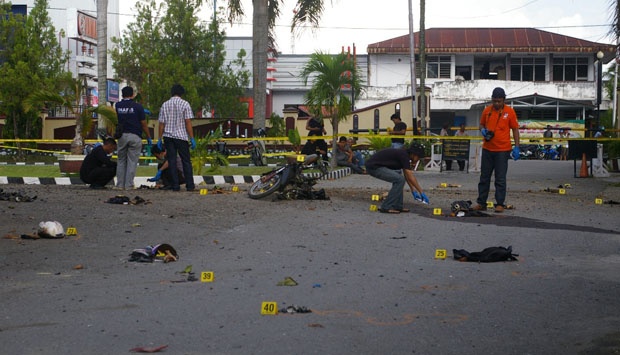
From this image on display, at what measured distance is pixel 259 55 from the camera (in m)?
29.1

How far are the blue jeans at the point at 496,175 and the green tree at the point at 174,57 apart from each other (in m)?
33.3

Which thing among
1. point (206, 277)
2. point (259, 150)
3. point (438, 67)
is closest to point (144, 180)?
point (259, 150)

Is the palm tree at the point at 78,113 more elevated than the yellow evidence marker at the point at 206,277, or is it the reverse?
the palm tree at the point at 78,113

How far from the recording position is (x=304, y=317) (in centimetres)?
662

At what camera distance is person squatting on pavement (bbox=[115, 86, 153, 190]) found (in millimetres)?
17078

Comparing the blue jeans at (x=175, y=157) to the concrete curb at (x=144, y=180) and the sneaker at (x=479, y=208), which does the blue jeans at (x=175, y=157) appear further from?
the sneaker at (x=479, y=208)

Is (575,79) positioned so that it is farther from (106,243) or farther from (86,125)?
(106,243)

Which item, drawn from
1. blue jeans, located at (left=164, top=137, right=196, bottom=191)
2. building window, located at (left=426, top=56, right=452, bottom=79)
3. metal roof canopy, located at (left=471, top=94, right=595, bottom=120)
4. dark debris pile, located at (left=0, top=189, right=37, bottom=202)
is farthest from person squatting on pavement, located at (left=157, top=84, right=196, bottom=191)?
building window, located at (left=426, top=56, right=452, bottom=79)

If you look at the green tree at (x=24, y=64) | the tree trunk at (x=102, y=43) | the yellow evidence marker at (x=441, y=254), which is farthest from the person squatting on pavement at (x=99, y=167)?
the green tree at (x=24, y=64)

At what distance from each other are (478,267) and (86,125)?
21863 mm

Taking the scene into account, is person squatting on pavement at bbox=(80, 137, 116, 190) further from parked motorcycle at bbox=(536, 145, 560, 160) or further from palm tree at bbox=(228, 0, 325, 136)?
parked motorcycle at bbox=(536, 145, 560, 160)

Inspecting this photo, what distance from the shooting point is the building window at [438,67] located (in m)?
74.5

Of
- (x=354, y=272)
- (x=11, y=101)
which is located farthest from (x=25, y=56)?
(x=354, y=272)

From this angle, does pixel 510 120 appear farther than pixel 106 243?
Yes
